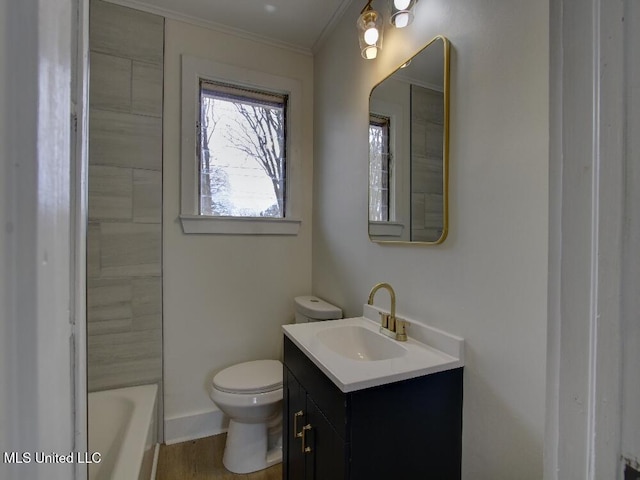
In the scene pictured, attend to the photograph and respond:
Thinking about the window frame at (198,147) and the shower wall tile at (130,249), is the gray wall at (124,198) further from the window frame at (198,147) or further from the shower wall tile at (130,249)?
the window frame at (198,147)

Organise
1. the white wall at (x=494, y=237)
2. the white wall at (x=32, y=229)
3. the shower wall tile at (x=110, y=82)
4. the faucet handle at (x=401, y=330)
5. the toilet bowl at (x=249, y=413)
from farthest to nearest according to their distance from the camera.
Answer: the shower wall tile at (x=110, y=82) → the toilet bowl at (x=249, y=413) → the faucet handle at (x=401, y=330) → the white wall at (x=494, y=237) → the white wall at (x=32, y=229)

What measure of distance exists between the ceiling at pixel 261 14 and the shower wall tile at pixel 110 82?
1.12ft

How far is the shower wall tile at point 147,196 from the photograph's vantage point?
1779 mm

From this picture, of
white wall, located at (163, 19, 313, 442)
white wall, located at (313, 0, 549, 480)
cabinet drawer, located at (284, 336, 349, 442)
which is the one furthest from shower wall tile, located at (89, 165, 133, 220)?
white wall, located at (313, 0, 549, 480)

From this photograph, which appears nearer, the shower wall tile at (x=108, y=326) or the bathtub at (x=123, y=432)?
the bathtub at (x=123, y=432)

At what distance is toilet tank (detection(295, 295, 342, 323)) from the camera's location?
5.72 ft

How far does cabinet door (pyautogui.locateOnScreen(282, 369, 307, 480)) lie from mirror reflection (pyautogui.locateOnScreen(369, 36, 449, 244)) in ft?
2.51

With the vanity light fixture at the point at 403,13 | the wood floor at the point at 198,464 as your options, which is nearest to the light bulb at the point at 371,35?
the vanity light fixture at the point at 403,13

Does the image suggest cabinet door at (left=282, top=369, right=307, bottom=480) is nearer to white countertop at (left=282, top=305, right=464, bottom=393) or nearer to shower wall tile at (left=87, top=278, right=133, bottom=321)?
white countertop at (left=282, top=305, right=464, bottom=393)

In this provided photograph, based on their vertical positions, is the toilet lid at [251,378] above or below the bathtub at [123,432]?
above

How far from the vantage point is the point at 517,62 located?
2.80ft

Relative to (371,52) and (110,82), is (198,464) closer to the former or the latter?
(110,82)

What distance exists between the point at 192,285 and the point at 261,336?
0.58 meters

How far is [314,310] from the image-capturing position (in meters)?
1.79
